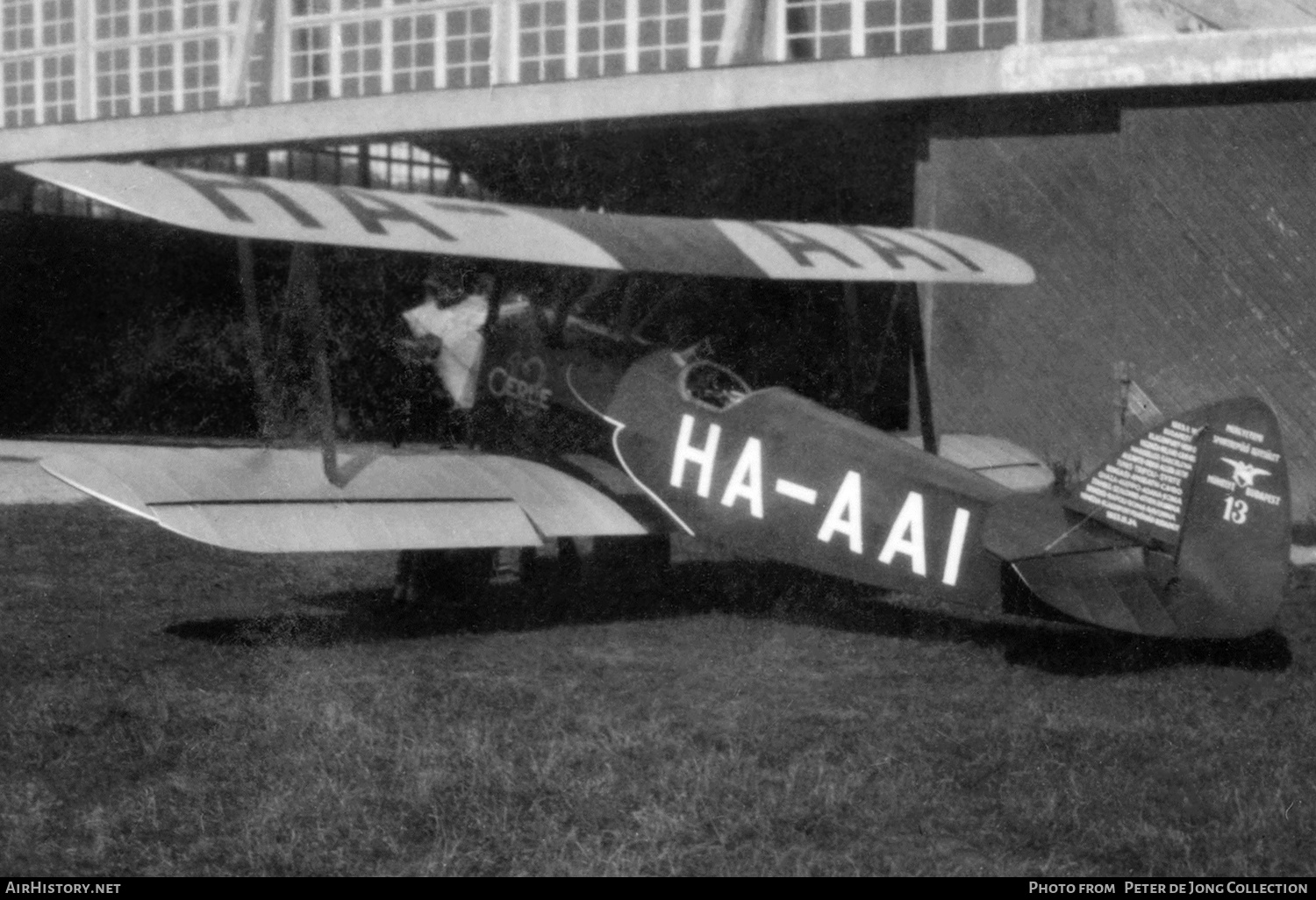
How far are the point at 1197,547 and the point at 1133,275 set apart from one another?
557cm

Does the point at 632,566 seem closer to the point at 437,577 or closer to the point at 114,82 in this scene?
the point at 437,577

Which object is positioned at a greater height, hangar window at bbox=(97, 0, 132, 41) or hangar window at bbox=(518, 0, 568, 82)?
hangar window at bbox=(97, 0, 132, 41)

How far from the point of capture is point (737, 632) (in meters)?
7.38

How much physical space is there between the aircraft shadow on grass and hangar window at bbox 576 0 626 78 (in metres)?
6.86

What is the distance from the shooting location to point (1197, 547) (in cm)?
593

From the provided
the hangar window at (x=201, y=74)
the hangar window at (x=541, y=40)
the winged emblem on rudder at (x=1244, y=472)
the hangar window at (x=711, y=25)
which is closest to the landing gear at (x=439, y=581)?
the winged emblem on rudder at (x=1244, y=472)

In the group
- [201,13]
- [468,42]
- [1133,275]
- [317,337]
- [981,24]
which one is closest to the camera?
[317,337]

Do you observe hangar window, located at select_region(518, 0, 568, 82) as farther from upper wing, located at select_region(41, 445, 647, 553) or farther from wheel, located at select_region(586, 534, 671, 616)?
upper wing, located at select_region(41, 445, 647, 553)

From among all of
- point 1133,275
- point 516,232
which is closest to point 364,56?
point 1133,275

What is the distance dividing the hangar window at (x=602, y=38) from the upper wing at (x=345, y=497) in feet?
24.6

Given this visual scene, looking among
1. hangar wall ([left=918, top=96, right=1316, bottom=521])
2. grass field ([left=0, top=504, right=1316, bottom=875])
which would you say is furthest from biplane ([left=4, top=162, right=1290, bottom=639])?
hangar wall ([left=918, top=96, right=1316, bottom=521])

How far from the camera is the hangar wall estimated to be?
34.8 feet

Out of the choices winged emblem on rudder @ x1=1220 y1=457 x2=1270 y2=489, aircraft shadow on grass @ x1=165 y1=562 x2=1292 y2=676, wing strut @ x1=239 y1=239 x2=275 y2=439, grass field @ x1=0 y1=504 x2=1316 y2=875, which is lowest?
aircraft shadow on grass @ x1=165 y1=562 x2=1292 y2=676

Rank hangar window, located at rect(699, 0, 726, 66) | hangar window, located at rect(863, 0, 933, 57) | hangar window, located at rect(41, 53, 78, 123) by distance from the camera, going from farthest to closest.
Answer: hangar window, located at rect(41, 53, 78, 123), hangar window, located at rect(699, 0, 726, 66), hangar window, located at rect(863, 0, 933, 57)
